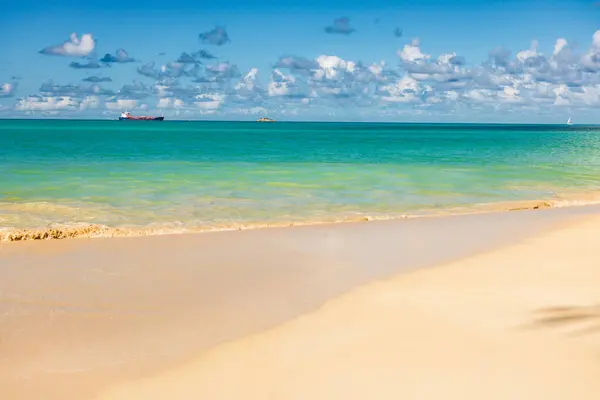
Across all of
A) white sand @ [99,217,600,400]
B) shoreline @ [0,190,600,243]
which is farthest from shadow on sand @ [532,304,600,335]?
shoreline @ [0,190,600,243]

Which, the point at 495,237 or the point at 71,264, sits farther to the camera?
the point at 495,237

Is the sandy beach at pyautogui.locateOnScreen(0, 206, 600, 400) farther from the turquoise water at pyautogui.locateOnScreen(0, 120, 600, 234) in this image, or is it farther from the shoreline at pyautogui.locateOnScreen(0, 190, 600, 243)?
the turquoise water at pyautogui.locateOnScreen(0, 120, 600, 234)

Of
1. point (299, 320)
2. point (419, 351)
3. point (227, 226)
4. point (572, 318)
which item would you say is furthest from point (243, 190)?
point (419, 351)

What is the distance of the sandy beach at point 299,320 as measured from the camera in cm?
467

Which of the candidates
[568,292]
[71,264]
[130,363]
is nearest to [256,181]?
[71,264]

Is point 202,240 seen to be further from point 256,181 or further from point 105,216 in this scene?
point 256,181

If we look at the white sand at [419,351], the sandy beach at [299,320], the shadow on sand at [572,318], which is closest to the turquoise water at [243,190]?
the sandy beach at [299,320]

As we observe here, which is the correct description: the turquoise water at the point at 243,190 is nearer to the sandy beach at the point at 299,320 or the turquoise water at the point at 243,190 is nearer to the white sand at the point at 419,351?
the sandy beach at the point at 299,320

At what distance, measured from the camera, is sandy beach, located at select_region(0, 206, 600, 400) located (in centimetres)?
467

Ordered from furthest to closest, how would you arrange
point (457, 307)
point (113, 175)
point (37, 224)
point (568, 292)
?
point (113, 175) < point (37, 224) < point (568, 292) < point (457, 307)

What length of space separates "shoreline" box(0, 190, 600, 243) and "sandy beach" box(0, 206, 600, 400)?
3.09 feet

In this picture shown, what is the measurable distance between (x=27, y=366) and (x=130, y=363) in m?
0.78

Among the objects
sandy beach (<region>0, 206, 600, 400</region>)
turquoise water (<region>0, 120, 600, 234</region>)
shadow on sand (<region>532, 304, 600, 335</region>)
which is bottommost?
turquoise water (<region>0, 120, 600, 234</region>)

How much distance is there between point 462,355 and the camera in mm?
5145
